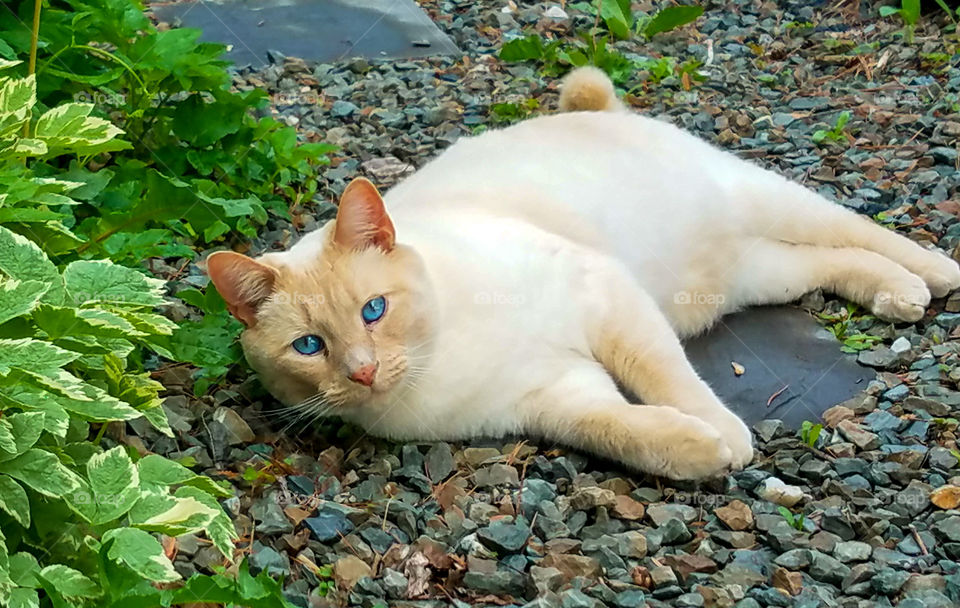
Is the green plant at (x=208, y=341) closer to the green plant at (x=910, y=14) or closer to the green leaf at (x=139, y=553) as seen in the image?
the green leaf at (x=139, y=553)

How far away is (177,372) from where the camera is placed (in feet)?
10.5

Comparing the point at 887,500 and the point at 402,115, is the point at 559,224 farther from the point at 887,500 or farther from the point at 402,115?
the point at 402,115

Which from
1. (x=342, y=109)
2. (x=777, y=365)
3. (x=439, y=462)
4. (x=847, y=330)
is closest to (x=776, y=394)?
(x=777, y=365)

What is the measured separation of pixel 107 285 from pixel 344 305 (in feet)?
1.85

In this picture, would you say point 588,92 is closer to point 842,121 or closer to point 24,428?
point 842,121

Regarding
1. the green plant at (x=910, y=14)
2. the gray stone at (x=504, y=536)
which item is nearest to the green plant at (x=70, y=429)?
the gray stone at (x=504, y=536)

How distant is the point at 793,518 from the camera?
105 inches

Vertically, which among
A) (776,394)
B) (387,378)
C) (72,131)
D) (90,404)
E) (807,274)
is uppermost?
(72,131)

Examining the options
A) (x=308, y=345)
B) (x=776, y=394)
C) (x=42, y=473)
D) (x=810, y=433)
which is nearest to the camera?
(x=42, y=473)

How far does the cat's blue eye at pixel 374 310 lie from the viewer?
279cm

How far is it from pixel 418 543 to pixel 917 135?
285 centimetres

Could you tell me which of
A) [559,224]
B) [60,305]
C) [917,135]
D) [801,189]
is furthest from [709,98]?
[60,305]

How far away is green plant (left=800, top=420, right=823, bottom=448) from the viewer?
2.94 meters

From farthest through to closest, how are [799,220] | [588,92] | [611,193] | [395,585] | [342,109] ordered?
[342,109], [588,92], [799,220], [611,193], [395,585]
